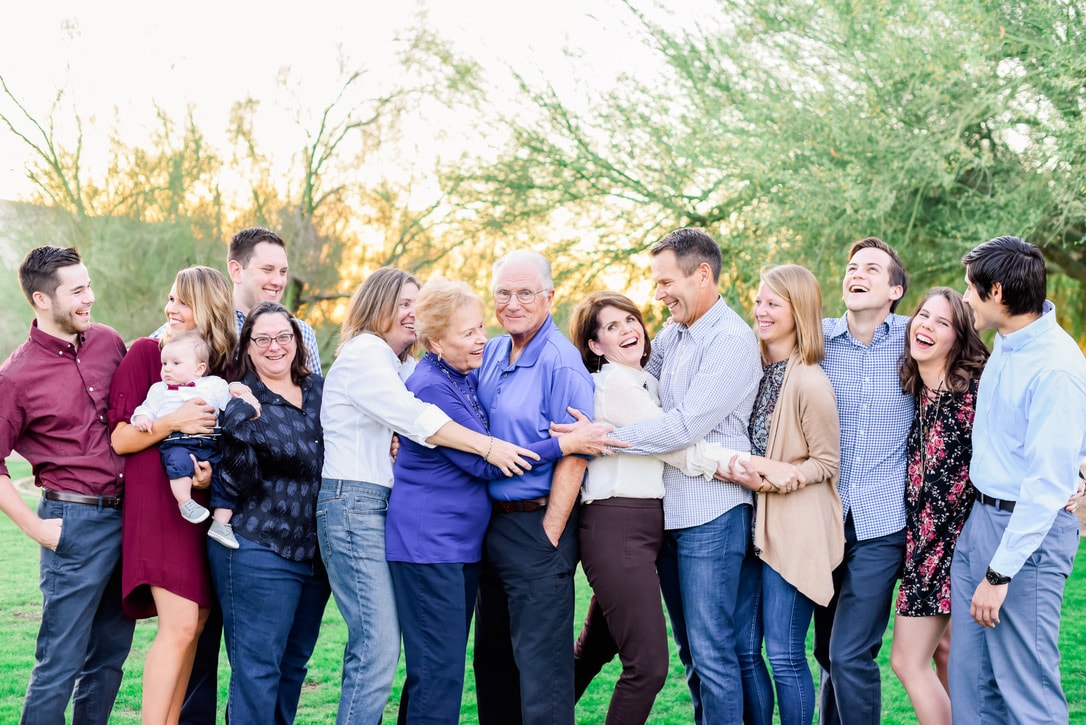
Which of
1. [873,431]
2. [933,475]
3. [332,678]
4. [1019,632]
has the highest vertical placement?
[873,431]

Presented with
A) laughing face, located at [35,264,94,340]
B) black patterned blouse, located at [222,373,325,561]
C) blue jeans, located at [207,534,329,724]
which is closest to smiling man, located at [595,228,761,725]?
black patterned blouse, located at [222,373,325,561]

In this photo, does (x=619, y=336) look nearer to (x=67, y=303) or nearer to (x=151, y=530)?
(x=151, y=530)

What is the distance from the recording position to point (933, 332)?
392cm

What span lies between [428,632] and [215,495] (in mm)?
959

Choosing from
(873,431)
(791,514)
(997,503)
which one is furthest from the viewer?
(873,431)

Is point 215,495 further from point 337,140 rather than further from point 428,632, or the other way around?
point 337,140

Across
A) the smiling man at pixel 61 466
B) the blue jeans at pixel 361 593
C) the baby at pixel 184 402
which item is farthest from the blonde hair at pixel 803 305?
the smiling man at pixel 61 466

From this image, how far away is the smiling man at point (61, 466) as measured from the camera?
3854mm

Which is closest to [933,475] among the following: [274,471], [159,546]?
[274,471]

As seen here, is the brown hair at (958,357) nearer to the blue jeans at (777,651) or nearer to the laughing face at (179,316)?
the blue jeans at (777,651)

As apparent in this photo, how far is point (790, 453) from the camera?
13.0ft

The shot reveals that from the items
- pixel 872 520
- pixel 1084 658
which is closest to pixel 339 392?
pixel 872 520

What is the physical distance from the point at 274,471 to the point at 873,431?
238 cm

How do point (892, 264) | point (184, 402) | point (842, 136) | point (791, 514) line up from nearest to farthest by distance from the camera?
1. point (184, 402)
2. point (791, 514)
3. point (892, 264)
4. point (842, 136)
